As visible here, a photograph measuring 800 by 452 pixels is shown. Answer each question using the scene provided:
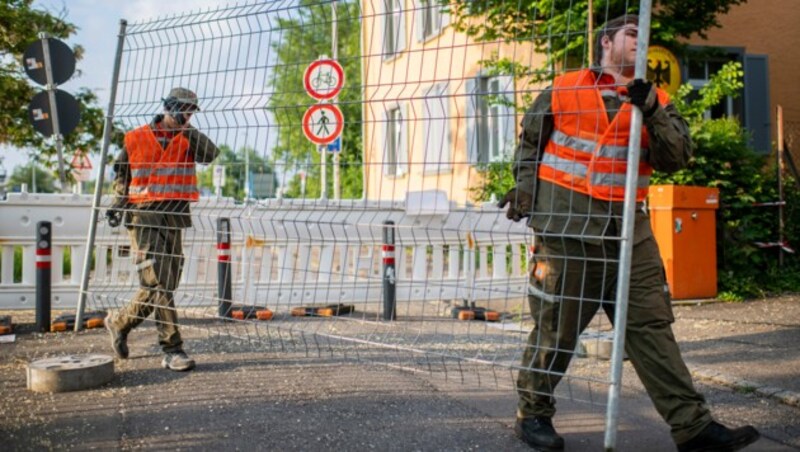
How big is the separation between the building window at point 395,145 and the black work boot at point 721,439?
6.58 feet

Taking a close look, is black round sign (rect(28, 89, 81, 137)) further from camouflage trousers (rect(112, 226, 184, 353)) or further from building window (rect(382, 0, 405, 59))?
building window (rect(382, 0, 405, 59))

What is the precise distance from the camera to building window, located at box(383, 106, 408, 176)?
4578mm

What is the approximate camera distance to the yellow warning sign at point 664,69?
10422 mm

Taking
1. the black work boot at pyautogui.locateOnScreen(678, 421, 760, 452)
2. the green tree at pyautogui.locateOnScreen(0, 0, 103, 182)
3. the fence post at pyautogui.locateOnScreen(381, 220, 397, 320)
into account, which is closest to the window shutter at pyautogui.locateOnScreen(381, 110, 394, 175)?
the black work boot at pyautogui.locateOnScreen(678, 421, 760, 452)

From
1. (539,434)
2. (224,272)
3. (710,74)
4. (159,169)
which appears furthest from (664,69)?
(539,434)

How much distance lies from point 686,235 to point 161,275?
606 cm

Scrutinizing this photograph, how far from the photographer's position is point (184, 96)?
564cm

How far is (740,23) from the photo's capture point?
16.1m

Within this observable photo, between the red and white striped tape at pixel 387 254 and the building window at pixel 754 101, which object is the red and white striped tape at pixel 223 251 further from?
the building window at pixel 754 101

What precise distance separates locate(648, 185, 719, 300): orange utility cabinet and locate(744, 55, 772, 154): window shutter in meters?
7.11

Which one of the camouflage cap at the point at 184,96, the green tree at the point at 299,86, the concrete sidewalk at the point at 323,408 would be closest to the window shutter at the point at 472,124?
the green tree at the point at 299,86

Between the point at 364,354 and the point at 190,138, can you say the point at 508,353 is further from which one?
the point at 190,138

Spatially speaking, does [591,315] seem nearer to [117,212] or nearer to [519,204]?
[519,204]

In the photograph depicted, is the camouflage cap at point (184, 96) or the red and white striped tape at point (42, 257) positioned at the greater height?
the camouflage cap at point (184, 96)
